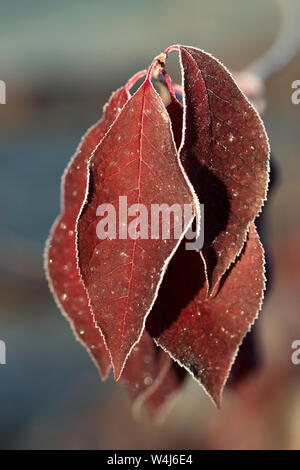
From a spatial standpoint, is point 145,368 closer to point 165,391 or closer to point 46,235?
point 165,391

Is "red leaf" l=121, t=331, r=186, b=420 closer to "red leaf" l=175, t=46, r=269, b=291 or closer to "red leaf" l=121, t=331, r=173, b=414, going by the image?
"red leaf" l=121, t=331, r=173, b=414

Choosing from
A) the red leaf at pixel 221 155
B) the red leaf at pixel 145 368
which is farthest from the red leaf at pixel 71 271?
the red leaf at pixel 221 155

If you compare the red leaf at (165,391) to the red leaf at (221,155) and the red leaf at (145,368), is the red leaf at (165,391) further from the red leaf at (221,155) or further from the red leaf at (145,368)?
the red leaf at (221,155)

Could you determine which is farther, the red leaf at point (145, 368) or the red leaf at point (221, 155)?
the red leaf at point (145, 368)

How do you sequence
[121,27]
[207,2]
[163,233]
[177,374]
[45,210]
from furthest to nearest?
[121,27] → [207,2] → [45,210] → [177,374] → [163,233]

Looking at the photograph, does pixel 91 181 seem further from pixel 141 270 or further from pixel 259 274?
pixel 259 274

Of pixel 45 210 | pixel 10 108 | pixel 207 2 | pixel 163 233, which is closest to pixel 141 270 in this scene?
pixel 163 233

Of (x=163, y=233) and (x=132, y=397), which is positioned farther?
(x=132, y=397)
